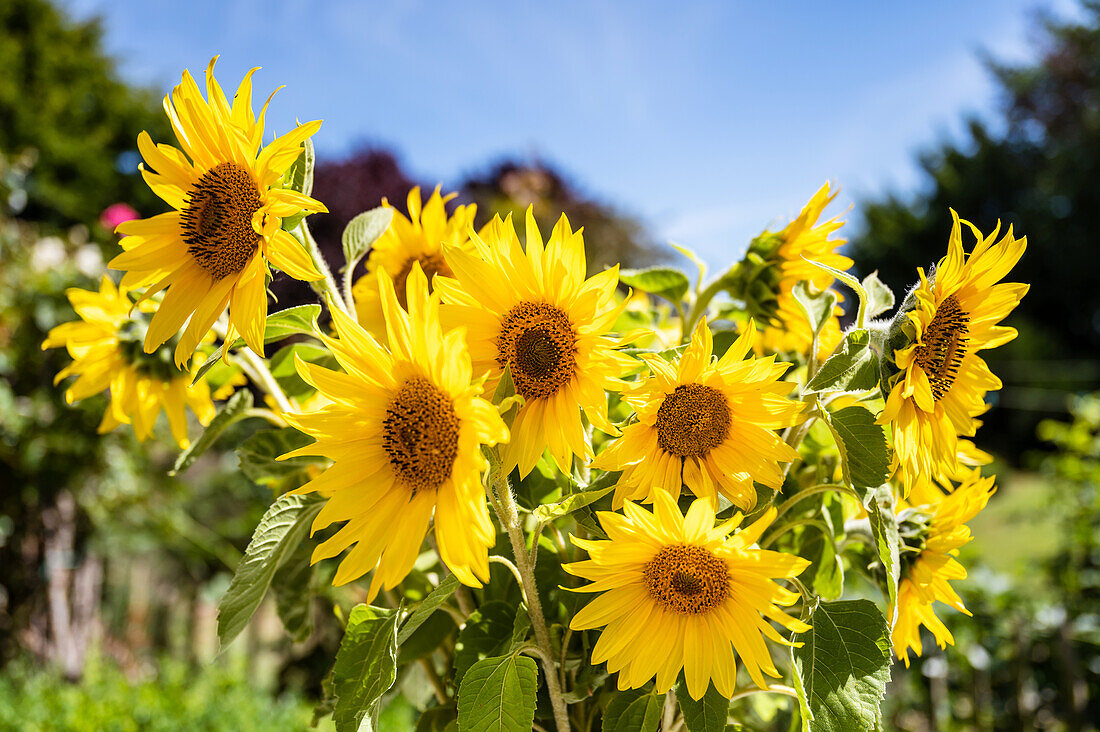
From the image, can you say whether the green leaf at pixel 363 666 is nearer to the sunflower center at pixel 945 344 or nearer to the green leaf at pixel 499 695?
the green leaf at pixel 499 695

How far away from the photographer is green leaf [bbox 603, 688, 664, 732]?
0.50 meters

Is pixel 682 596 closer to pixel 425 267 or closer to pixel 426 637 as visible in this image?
pixel 426 637

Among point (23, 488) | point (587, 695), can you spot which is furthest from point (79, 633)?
point (587, 695)

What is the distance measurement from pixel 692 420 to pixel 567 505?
0.09 metres

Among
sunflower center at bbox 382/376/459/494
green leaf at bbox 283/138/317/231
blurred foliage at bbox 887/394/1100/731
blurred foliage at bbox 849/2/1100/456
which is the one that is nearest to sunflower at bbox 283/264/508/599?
sunflower center at bbox 382/376/459/494

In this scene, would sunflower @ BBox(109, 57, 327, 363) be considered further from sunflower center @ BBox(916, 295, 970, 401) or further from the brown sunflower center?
sunflower center @ BBox(916, 295, 970, 401)

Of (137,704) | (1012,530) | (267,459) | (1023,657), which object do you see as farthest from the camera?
(1012,530)

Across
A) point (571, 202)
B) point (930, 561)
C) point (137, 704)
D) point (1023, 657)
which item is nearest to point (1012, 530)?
point (571, 202)

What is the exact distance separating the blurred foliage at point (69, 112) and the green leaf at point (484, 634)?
29.6 feet

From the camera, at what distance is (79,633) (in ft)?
9.86

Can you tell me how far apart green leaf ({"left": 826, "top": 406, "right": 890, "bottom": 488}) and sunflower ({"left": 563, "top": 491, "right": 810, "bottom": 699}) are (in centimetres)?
6

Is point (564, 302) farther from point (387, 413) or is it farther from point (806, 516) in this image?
point (806, 516)

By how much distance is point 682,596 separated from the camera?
477mm

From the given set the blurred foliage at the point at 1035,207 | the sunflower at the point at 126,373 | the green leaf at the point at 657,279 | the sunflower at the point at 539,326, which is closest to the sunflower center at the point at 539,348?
the sunflower at the point at 539,326
